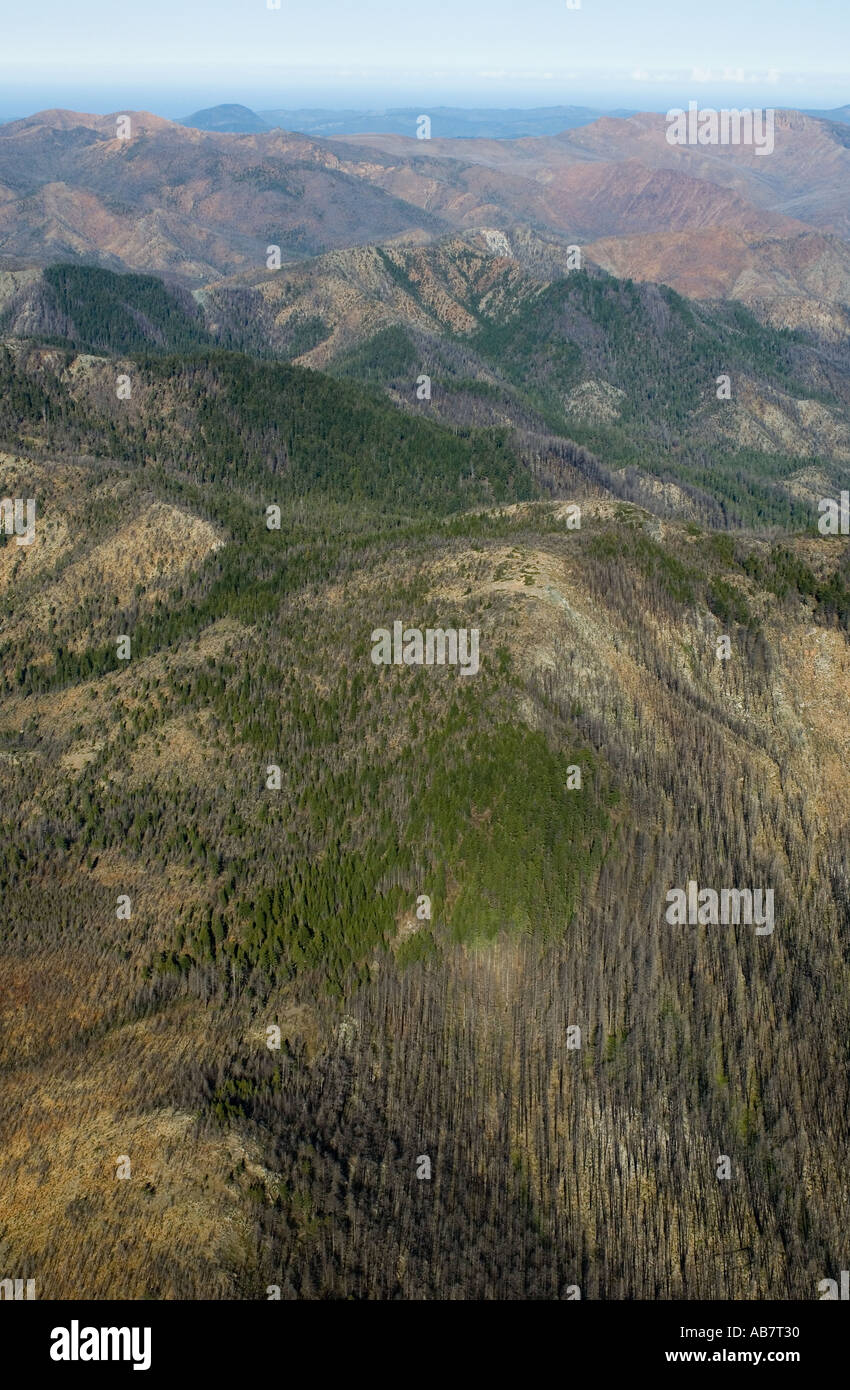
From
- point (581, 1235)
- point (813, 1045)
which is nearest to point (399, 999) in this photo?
point (581, 1235)

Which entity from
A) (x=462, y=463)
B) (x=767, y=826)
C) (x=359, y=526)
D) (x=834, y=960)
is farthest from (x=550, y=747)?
(x=462, y=463)

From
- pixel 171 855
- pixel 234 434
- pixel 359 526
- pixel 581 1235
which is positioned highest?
pixel 234 434

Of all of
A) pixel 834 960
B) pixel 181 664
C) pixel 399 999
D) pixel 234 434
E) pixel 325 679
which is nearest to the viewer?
pixel 399 999

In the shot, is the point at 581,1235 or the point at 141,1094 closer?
the point at 581,1235

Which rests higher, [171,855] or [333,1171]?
[171,855]

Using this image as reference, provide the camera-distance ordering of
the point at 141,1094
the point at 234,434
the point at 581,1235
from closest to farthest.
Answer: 1. the point at 581,1235
2. the point at 141,1094
3. the point at 234,434

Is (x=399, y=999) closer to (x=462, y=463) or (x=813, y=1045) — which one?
(x=813, y=1045)
